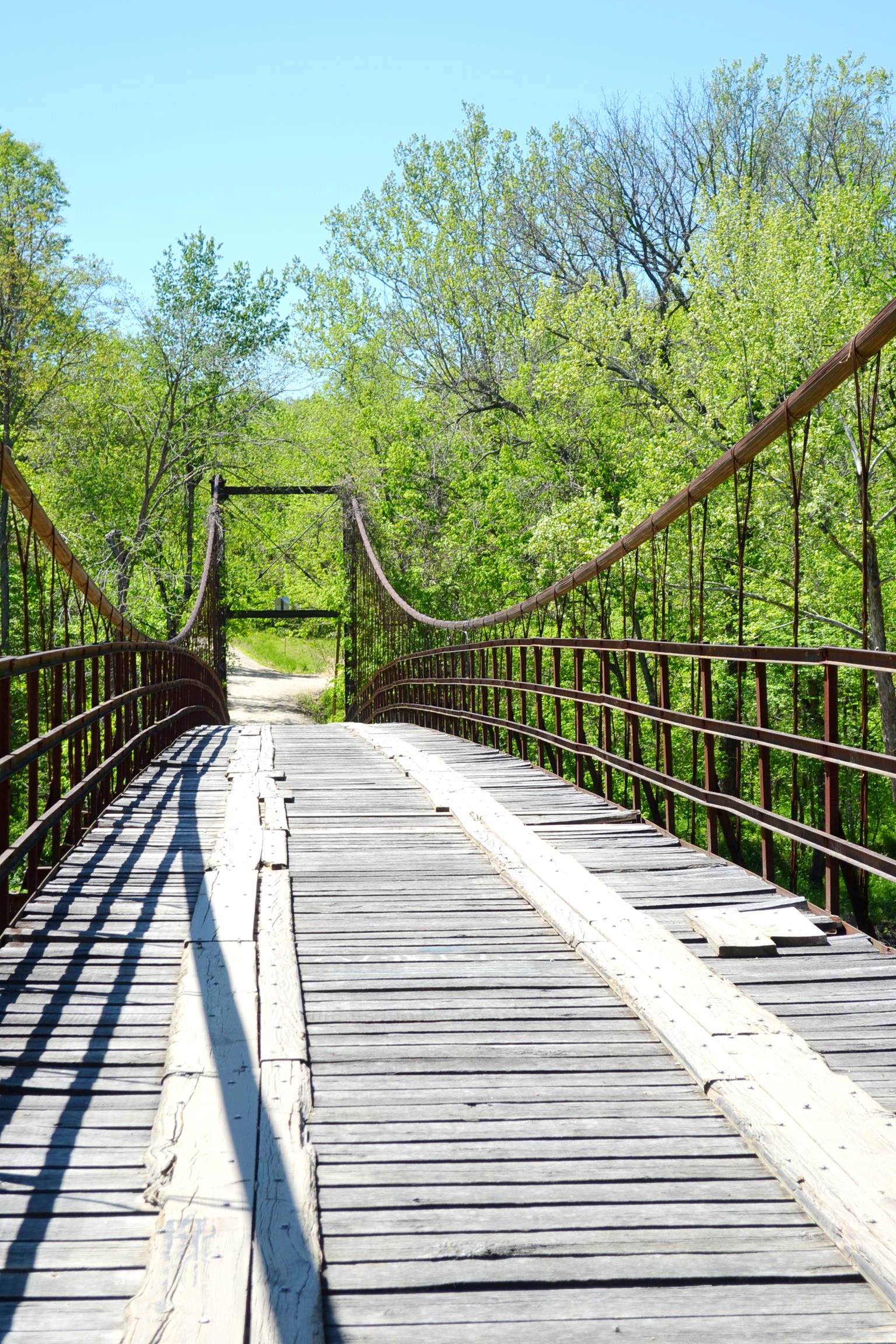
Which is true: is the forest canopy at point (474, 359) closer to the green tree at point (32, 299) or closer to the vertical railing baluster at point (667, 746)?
the green tree at point (32, 299)

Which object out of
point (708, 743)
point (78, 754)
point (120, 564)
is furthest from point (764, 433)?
point (120, 564)

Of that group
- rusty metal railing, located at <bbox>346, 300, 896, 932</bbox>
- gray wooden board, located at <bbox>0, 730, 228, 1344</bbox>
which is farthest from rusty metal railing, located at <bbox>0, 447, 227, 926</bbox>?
rusty metal railing, located at <bbox>346, 300, 896, 932</bbox>

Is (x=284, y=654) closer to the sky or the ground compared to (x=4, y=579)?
closer to the ground

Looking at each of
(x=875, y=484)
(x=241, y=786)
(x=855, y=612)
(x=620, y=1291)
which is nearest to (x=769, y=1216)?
(x=620, y=1291)

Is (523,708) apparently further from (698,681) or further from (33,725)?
(698,681)

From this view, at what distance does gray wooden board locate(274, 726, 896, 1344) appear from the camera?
200 centimetres

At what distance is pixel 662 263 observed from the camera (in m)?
27.3

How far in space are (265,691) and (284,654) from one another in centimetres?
846

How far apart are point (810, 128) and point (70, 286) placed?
1531 cm

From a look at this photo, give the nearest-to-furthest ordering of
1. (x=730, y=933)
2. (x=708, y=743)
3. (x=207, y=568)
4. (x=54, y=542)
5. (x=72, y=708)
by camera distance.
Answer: (x=730, y=933), (x=708, y=743), (x=54, y=542), (x=72, y=708), (x=207, y=568)

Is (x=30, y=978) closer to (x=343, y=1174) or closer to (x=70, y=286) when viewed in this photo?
(x=343, y=1174)

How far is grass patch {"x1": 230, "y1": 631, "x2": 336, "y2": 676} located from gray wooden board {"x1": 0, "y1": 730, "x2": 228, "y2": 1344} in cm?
4083

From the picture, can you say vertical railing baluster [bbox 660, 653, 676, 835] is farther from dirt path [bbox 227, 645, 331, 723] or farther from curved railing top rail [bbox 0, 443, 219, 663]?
dirt path [bbox 227, 645, 331, 723]

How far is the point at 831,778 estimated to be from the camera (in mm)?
4109
